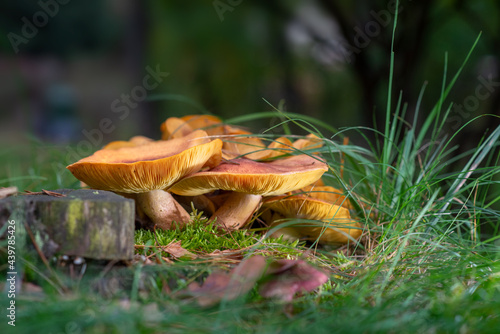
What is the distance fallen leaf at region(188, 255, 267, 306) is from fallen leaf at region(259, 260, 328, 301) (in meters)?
0.03

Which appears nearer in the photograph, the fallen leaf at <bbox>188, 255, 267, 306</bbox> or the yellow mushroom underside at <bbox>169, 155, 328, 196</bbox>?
the fallen leaf at <bbox>188, 255, 267, 306</bbox>

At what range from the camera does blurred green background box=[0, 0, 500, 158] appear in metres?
4.39

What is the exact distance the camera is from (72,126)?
11234 millimetres

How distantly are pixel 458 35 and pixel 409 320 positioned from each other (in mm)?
4887

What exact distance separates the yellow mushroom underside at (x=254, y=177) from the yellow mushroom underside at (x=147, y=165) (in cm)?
5

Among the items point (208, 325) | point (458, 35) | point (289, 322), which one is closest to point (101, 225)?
point (208, 325)

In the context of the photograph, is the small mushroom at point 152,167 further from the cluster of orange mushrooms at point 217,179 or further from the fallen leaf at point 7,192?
the fallen leaf at point 7,192

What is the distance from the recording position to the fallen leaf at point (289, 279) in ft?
3.69

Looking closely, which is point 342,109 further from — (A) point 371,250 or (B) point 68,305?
(B) point 68,305

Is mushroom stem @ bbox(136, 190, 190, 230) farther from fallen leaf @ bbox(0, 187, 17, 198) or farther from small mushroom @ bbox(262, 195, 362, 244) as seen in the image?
fallen leaf @ bbox(0, 187, 17, 198)
